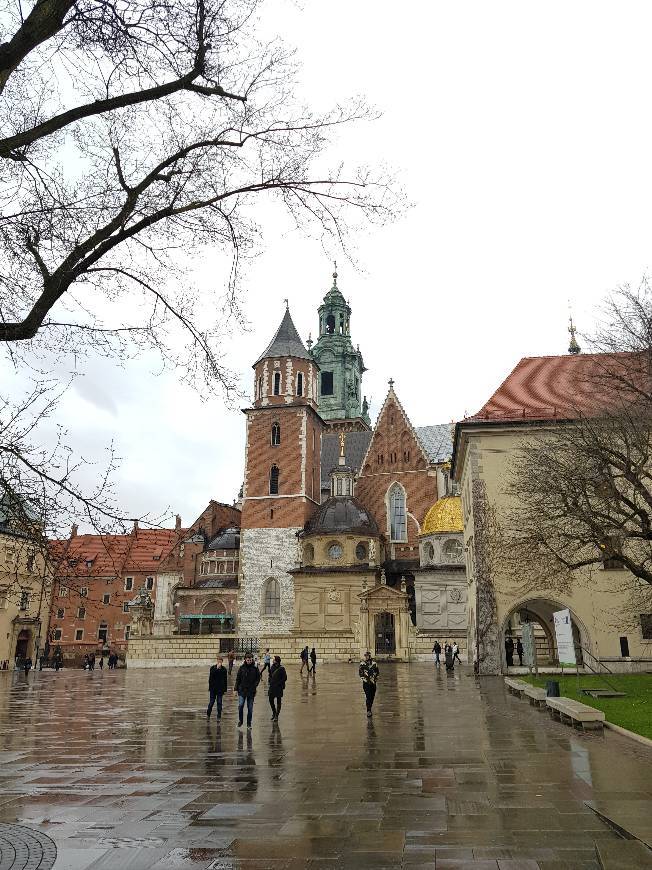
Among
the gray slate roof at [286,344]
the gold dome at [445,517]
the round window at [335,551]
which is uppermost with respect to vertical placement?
the gray slate roof at [286,344]

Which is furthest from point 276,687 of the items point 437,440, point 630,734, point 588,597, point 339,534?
point 437,440

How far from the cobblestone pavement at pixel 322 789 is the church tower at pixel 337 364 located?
65985mm

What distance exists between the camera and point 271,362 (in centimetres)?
5725

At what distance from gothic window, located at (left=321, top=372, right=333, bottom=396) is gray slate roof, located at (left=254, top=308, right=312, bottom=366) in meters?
23.9

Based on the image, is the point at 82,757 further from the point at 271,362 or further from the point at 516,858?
the point at 271,362

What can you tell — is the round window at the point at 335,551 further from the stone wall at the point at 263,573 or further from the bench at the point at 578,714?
the bench at the point at 578,714

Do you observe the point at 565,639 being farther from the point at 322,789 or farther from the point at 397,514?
the point at 397,514

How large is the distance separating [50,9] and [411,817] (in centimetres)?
778

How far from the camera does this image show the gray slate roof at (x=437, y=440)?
2437 inches

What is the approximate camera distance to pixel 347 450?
67.7 m

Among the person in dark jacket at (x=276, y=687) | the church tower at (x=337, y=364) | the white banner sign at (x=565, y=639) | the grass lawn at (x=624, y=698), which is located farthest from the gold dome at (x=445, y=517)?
the person in dark jacket at (x=276, y=687)

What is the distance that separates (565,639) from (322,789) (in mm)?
12036

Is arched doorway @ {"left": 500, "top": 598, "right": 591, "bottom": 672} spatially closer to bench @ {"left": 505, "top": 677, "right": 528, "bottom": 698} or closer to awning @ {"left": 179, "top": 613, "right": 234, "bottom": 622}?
bench @ {"left": 505, "top": 677, "right": 528, "bottom": 698}

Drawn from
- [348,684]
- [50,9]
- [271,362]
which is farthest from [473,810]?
[271,362]
